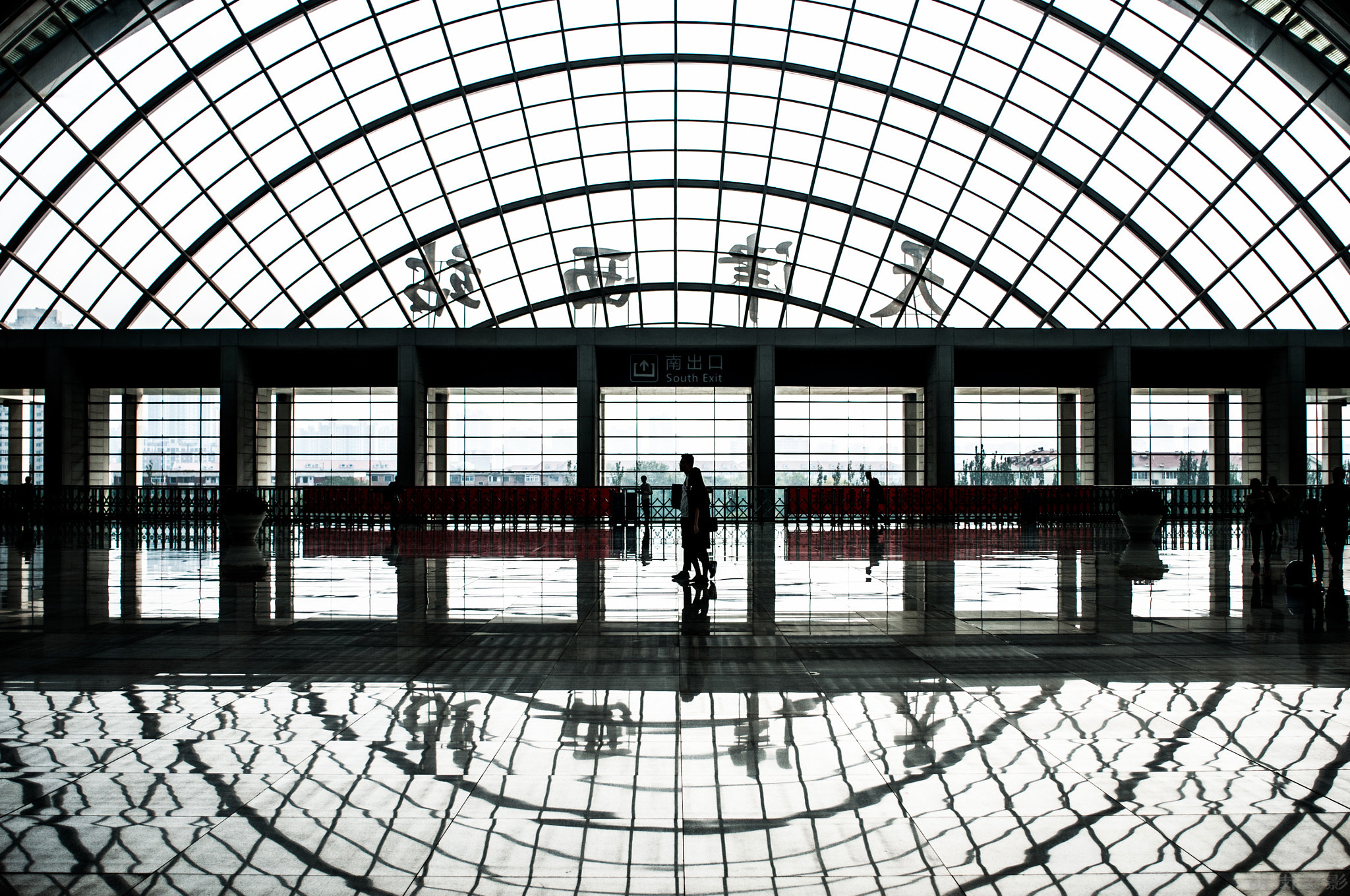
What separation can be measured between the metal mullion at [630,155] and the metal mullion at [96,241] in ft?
59.2

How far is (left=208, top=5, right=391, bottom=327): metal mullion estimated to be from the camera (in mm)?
34469

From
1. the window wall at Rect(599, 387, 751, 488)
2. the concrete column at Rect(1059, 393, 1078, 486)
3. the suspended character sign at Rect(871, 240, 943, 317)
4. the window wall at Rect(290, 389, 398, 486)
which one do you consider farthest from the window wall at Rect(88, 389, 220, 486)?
the concrete column at Rect(1059, 393, 1078, 486)

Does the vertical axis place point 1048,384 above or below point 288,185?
below

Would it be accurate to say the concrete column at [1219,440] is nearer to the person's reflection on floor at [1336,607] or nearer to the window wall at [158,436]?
the person's reflection on floor at [1336,607]

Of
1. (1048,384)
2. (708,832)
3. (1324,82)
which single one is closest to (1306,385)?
(1048,384)

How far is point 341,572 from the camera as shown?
1455 cm

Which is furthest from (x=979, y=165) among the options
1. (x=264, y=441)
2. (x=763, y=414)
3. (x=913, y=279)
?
(x=264, y=441)

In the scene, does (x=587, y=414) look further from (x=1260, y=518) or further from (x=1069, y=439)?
(x=1260, y=518)

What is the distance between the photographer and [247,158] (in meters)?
37.6

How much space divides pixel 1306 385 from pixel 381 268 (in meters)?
39.1

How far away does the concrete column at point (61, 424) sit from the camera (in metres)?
38.3

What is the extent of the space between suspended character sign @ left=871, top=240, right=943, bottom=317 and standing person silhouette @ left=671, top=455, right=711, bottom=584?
1314 inches

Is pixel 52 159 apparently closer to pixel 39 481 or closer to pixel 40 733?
pixel 39 481

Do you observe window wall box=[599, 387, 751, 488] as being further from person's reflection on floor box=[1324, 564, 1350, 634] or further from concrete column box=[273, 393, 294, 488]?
person's reflection on floor box=[1324, 564, 1350, 634]
